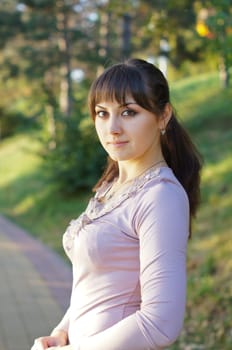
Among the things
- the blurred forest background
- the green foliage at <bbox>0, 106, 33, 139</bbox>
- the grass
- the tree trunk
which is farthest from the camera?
the green foliage at <bbox>0, 106, 33, 139</bbox>

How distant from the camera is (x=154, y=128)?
77.7 inches

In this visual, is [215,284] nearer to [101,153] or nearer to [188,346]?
[188,346]

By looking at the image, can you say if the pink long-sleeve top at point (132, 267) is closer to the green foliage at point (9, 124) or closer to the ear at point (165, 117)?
the ear at point (165, 117)

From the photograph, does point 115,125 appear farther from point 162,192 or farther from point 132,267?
point 132,267

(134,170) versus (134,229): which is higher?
(134,170)

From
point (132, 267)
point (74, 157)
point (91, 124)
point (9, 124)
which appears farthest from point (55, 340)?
point (9, 124)

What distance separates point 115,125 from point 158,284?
0.51 m

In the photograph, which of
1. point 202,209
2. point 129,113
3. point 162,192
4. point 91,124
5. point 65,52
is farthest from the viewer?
point 65,52

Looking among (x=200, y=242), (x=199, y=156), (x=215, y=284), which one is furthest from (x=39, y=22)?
(x=199, y=156)

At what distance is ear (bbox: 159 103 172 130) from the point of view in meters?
2.01

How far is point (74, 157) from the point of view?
15000 millimetres

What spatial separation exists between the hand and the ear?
2.49 feet

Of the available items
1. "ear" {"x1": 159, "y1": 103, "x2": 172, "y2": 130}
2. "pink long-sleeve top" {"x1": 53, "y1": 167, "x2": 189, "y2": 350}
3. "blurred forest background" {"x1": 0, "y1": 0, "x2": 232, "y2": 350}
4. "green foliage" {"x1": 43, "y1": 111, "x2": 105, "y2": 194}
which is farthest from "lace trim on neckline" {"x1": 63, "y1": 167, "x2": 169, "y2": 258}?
"green foliage" {"x1": 43, "y1": 111, "x2": 105, "y2": 194}

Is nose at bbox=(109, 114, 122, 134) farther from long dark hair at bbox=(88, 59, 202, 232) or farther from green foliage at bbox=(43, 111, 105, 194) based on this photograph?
green foliage at bbox=(43, 111, 105, 194)
